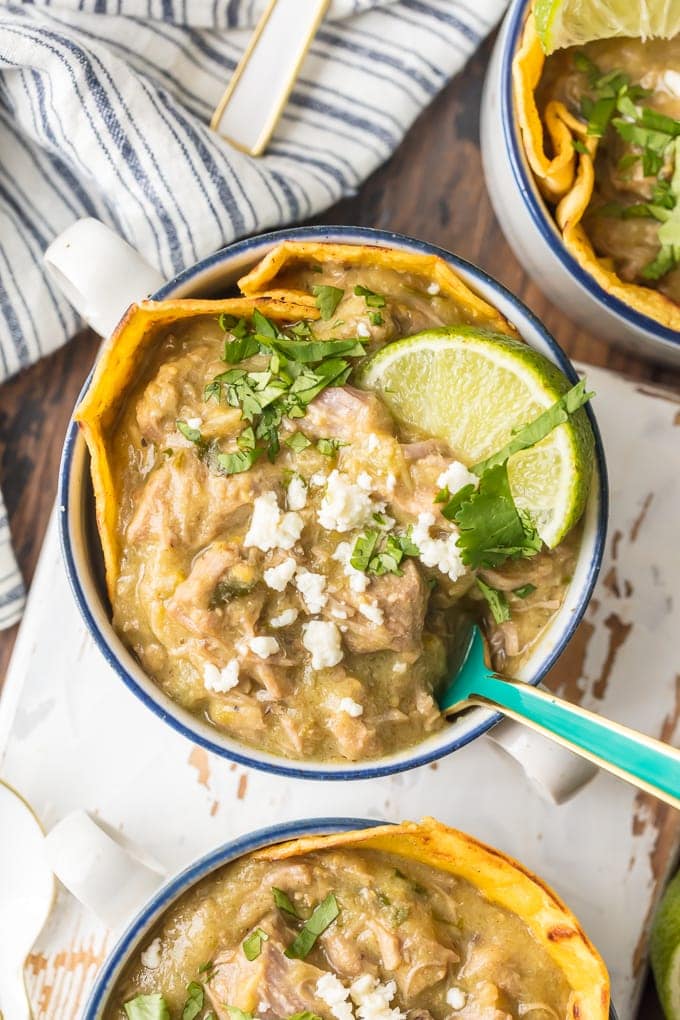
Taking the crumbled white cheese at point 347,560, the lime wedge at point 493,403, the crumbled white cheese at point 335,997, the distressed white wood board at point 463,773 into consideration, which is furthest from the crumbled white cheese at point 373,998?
the lime wedge at point 493,403

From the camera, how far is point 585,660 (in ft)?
7.42

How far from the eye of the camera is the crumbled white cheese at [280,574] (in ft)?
5.70

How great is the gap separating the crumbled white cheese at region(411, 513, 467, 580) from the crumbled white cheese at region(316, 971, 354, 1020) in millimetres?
660

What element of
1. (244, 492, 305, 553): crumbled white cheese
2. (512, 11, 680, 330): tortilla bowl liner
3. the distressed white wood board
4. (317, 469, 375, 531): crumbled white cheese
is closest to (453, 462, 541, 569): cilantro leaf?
(317, 469, 375, 531): crumbled white cheese

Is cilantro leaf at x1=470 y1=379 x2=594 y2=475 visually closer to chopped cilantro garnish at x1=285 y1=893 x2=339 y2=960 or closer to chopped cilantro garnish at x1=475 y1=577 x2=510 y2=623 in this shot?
chopped cilantro garnish at x1=475 y1=577 x2=510 y2=623

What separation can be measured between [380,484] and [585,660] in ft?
2.36

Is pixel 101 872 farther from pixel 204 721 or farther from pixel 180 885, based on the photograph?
pixel 204 721

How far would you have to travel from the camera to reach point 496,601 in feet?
6.14

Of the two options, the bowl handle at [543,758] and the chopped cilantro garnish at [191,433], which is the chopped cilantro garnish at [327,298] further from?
the bowl handle at [543,758]

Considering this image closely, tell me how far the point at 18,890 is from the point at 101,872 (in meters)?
0.34

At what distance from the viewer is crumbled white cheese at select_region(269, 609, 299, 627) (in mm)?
1771

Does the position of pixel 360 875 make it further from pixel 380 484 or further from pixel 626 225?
pixel 626 225

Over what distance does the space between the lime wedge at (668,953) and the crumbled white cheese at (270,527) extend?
3.30ft

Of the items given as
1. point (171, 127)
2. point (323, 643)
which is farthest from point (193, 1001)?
point (171, 127)
